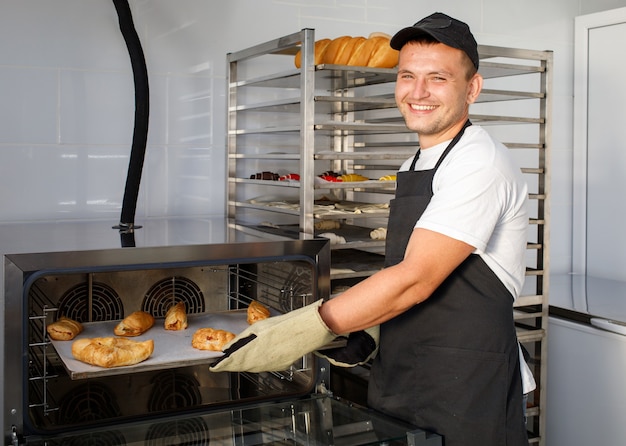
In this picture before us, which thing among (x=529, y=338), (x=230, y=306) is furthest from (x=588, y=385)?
(x=230, y=306)

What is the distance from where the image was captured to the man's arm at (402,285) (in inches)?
50.8

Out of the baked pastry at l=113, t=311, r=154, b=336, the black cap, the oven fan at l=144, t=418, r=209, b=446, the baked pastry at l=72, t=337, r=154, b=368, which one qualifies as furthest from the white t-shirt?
the baked pastry at l=113, t=311, r=154, b=336

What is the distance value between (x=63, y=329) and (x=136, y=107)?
58 centimetres

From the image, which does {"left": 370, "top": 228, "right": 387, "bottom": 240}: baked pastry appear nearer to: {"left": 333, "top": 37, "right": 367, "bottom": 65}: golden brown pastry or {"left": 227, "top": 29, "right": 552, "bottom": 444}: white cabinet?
{"left": 227, "top": 29, "right": 552, "bottom": 444}: white cabinet

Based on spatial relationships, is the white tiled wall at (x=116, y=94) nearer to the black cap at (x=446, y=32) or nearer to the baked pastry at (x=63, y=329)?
the baked pastry at (x=63, y=329)

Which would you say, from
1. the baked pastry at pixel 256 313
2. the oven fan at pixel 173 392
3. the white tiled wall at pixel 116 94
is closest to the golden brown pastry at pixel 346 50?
the white tiled wall at pixel 116 94

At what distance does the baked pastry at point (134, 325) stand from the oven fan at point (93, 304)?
0.41ft

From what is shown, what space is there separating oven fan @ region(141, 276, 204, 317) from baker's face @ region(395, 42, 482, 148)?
800 mm

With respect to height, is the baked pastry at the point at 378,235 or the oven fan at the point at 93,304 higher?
the baked pastry at the point at 378,235

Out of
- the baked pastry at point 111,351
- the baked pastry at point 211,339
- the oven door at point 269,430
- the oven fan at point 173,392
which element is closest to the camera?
the oven door at point 269,430

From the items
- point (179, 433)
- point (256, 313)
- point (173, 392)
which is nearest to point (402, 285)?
point (179, 433)

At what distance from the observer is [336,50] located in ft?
6.88

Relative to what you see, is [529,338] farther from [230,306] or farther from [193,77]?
[193,77]

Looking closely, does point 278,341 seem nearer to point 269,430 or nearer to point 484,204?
point 269,430
